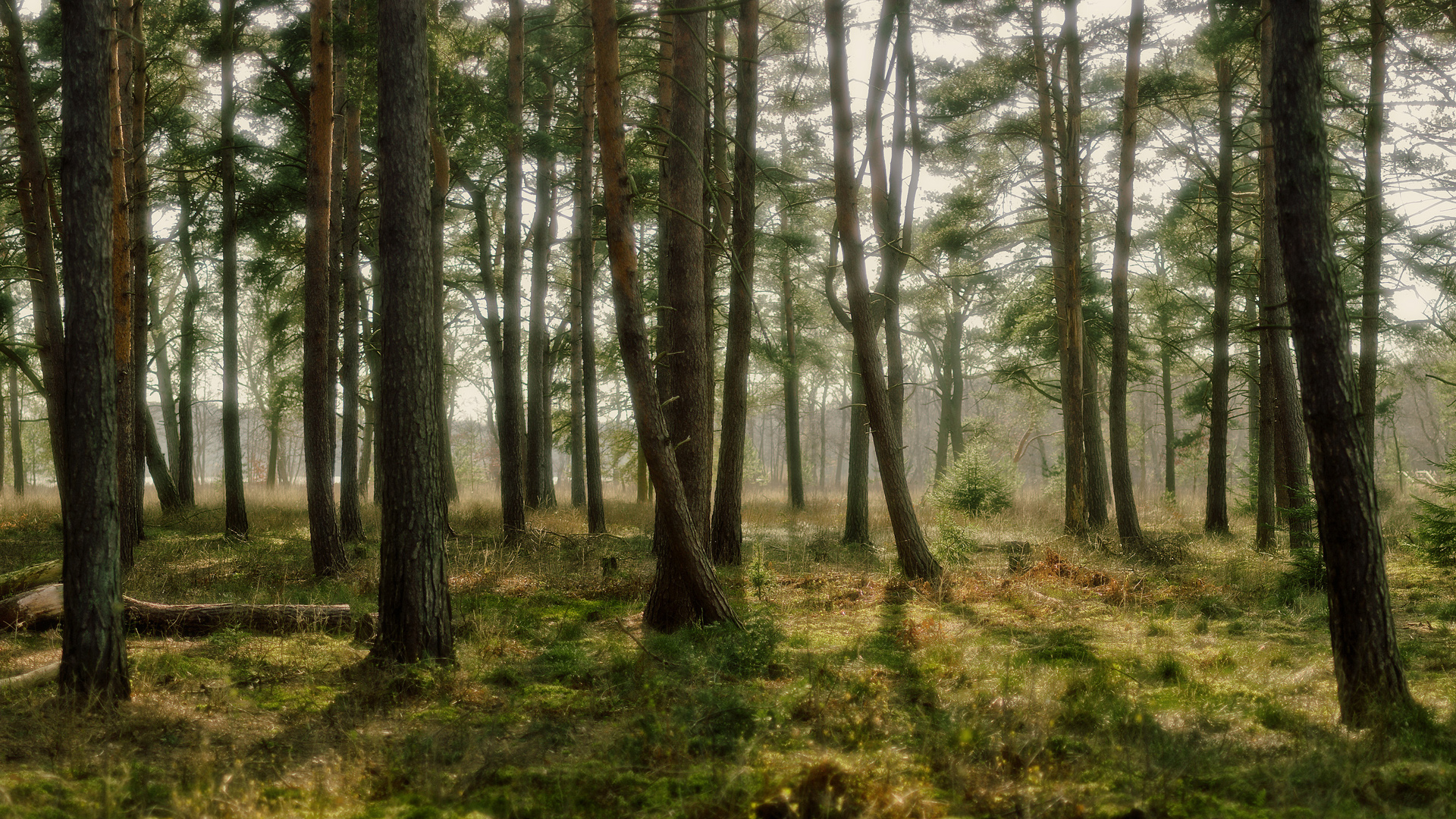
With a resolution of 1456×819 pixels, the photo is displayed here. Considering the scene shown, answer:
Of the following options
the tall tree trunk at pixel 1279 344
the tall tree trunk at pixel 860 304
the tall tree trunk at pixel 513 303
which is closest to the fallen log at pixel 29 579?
the tall tree trunk at pixel 513 303

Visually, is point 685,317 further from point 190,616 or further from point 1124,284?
point 1124,284

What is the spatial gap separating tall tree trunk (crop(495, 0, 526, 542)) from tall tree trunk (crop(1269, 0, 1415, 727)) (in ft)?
35.8

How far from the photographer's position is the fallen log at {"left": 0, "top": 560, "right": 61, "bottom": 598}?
7.60 meters

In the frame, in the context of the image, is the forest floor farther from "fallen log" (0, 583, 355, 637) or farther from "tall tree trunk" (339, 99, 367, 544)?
"tall tree trunk" (339, 99, 367, 544)

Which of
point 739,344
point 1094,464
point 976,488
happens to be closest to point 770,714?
point 739,344

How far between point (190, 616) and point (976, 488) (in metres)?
15.6

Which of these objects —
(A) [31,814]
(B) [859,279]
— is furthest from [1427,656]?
(A) [31,814]

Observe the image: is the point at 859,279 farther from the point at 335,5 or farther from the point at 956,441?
the point at 956,441

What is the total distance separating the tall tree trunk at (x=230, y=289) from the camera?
42.9 ft

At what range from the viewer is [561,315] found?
23141 mm

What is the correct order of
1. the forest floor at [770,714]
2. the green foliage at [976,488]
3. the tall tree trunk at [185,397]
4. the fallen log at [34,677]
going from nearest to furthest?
1. the forest floor at [770,714]
2. the fallen log at [34,677]
3. the tall tree trunk at [185,397]
4. the green foliage at [976,488]

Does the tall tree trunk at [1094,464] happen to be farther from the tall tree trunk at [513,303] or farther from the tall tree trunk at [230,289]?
the tall tree trunk at [230,289]

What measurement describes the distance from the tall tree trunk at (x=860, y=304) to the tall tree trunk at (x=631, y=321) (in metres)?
3.47

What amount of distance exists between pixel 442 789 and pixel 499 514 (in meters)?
13.7
